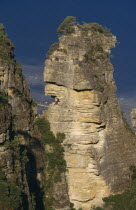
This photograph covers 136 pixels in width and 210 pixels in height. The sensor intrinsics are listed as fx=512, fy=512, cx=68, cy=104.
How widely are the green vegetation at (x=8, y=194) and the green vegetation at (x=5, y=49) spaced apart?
44.2ft

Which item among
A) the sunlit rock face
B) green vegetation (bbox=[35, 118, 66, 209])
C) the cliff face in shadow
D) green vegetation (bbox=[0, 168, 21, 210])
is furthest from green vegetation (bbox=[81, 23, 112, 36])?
green vegetation (bbox=[0, 168, 21, 210])

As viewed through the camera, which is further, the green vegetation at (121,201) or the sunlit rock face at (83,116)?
the green vegetation at (121,201)

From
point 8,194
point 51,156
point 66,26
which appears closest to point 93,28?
point 66,26

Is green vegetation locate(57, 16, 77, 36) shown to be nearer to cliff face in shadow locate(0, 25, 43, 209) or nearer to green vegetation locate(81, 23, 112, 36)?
green vegetation locate(81, 23, 112, 36)

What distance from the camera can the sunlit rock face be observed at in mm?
42625

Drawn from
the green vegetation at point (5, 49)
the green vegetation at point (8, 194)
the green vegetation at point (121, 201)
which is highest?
the green vegetation at point (5, 49)

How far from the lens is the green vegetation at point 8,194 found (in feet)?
85.6

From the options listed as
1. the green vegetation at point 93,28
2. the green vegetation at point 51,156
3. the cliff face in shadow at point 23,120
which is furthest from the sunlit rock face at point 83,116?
the cliff face in shadow at point 23,120

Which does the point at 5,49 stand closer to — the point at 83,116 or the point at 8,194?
the point at 83,116

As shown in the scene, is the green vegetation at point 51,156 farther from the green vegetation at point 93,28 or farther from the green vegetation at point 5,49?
the green vegetation at point 93,28

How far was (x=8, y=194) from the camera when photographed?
2667 centimetres

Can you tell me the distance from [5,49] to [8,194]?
1534 centimetres

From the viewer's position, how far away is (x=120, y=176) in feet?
148

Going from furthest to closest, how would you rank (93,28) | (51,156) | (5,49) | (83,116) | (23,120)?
1. (93,28)
2. (51,156)
3. (83,116)
4. (23,120)
5. (5,49)
